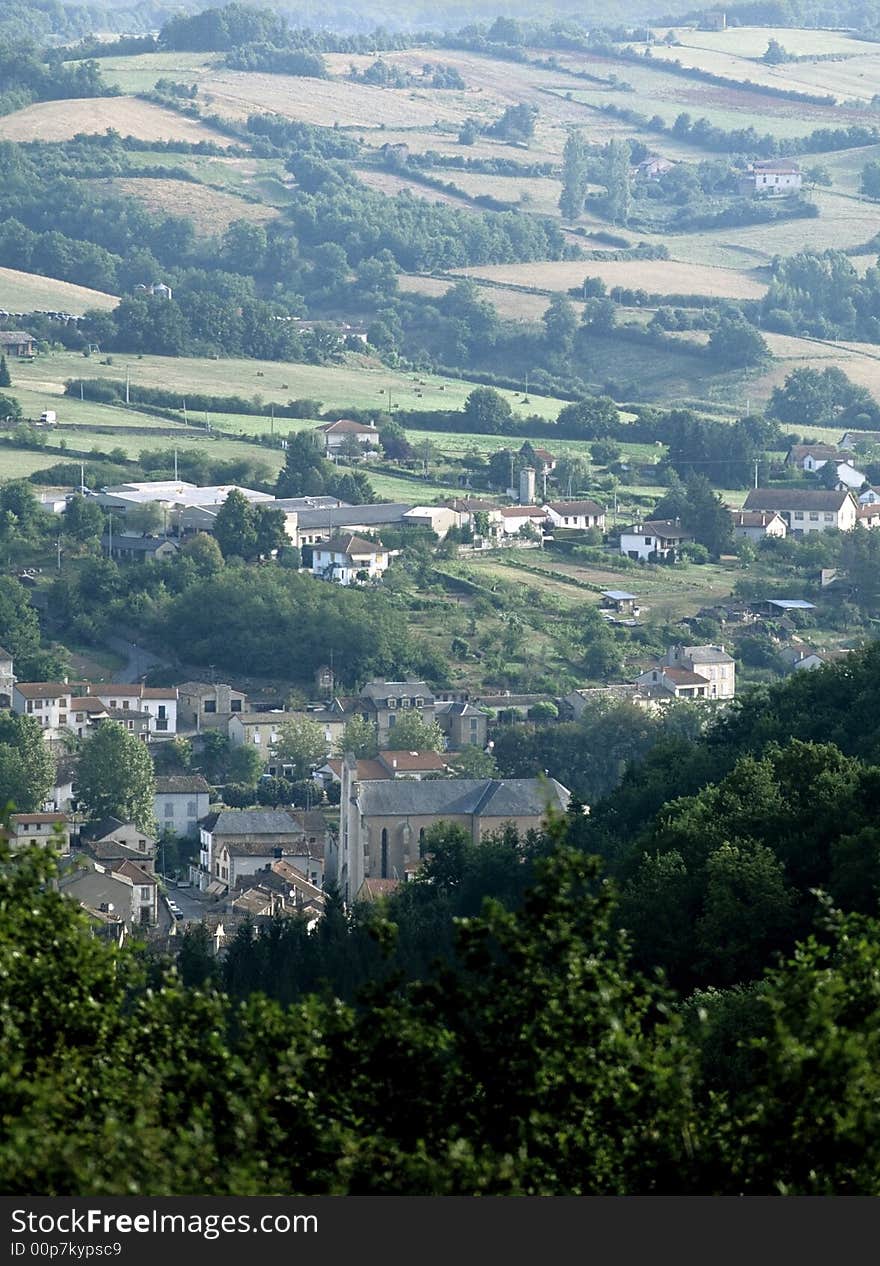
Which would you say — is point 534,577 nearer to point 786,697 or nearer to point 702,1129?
point 786,697

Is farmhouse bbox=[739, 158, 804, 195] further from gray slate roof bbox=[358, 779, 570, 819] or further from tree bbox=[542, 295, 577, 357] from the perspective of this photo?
gray slate roof bbox=[358, 779, 570, 819]

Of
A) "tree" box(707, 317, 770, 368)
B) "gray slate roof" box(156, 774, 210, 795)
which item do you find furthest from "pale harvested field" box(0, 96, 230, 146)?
"gray slate roof" box(156, 774, 210, 795)

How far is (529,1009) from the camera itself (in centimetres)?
1753

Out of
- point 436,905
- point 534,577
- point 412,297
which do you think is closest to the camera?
point 436,905

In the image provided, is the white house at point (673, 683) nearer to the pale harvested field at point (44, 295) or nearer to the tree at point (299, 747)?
the tree at point (299, 747)

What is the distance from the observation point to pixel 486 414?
4230 inches

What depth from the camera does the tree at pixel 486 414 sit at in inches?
4232

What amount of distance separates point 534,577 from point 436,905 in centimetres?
4186

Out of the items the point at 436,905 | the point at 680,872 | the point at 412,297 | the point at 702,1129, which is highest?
the point at 702,1129

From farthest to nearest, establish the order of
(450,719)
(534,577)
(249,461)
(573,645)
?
(249,461)
(534,577)
(573,645)
(450,719)

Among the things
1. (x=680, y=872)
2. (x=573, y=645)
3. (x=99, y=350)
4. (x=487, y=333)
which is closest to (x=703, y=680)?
(x=573, y=645)

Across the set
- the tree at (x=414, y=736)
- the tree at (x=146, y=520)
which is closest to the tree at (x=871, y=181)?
the tree at (x=146, y=520)

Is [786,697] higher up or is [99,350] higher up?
[786,697]

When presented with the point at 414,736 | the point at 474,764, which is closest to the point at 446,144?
the point at 414,736
